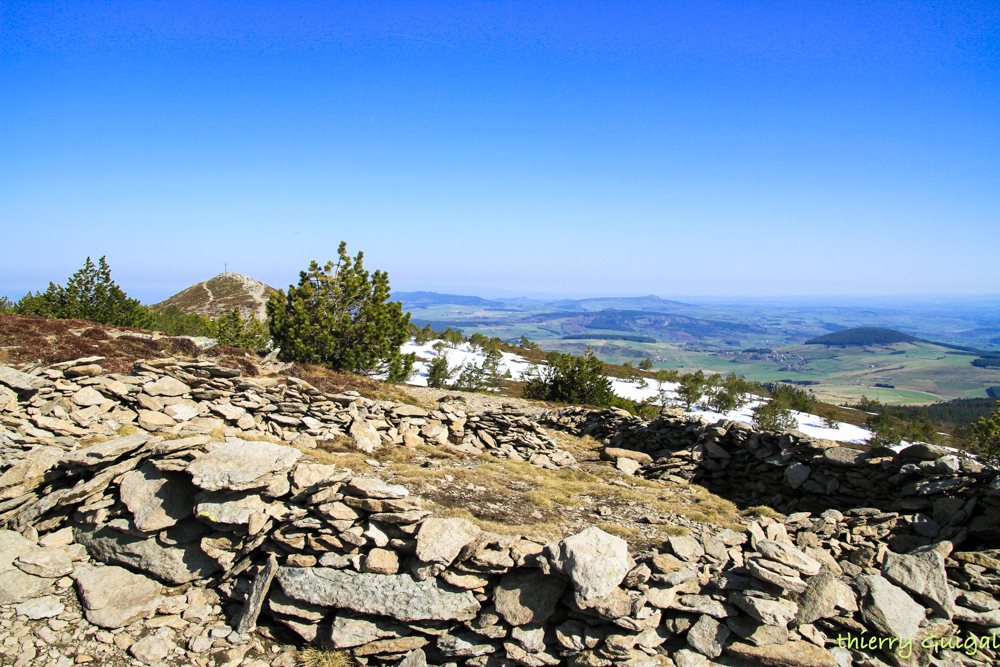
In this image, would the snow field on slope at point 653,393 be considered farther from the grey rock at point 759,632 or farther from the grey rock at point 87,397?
the grey rock at point 759,632

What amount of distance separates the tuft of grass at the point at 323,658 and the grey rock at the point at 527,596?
255cm

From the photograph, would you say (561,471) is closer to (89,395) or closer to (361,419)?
(361,419)

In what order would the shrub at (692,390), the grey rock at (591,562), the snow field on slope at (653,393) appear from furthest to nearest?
the shrub at (692,390), the snow field on slope at (653,393), the grey rock at (591,562)

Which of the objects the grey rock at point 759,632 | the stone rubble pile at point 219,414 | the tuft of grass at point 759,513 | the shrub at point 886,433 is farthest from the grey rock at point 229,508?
the shrub at point 886,433

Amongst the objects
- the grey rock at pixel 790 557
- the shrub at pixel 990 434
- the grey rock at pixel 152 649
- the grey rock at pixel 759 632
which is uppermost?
the grey rock at pixel 790 557

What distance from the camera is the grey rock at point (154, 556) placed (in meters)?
8.23

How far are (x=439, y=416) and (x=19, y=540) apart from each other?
470 inches

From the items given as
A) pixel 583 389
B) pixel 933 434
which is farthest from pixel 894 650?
pixel 933 434

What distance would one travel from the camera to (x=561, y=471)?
51.6 ft

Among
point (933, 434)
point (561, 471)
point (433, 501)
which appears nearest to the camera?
point (433, 501)

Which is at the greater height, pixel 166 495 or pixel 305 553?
pixel 166 495

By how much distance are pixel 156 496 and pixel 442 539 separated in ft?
19.1

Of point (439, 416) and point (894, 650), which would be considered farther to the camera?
point (439, 416)

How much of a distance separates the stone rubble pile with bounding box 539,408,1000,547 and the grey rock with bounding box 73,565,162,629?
14.4 m
